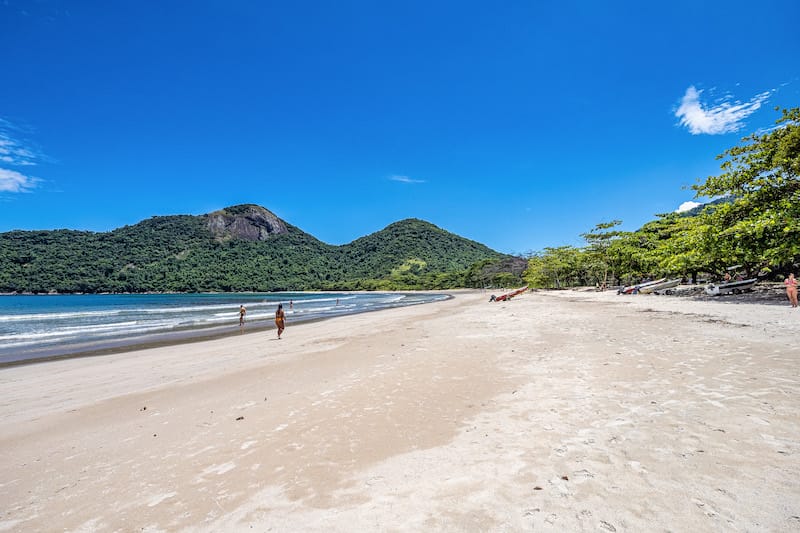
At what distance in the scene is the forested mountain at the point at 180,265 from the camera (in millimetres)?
129625

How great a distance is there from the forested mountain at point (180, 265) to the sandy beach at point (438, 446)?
12658 cm

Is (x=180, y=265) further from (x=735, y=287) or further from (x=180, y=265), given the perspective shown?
(x=735, y=287)

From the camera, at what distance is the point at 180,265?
520 feet

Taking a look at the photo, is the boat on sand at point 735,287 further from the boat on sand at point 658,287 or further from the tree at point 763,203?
the boat on sand at point 658,287

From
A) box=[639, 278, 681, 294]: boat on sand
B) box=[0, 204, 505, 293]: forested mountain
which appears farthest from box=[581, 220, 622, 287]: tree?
box=[0, 204, 505, 293]: forested mountain

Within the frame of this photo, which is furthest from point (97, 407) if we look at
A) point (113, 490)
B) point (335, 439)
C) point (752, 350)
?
point (752, 350)

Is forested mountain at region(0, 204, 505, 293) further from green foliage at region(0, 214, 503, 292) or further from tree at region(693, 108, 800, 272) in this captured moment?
tree at region(693, 108, 800, 272)

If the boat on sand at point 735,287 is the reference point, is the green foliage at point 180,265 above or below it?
above

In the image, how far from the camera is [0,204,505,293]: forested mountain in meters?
130

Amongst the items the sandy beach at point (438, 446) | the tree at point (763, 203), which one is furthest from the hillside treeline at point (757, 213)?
the sandy beach at point (438, 446)

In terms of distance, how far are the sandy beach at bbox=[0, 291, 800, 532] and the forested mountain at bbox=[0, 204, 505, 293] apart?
12658 cm

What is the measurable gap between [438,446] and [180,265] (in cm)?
18472

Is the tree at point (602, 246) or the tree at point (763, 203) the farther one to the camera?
the tree at point (602, 246)

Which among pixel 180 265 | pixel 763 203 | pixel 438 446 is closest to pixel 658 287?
pixel 763 203
